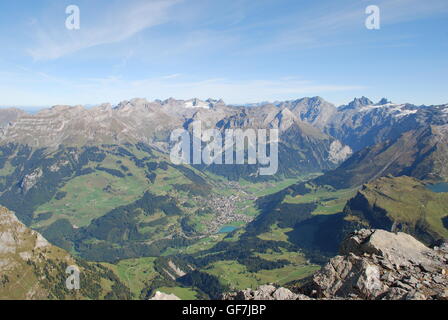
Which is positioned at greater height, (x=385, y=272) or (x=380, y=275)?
(x=385, y=272)

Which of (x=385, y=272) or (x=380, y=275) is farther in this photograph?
(x=385, y=272)
